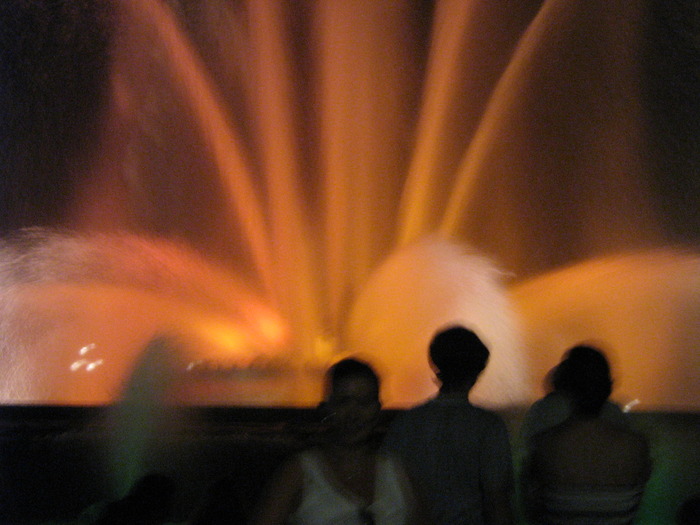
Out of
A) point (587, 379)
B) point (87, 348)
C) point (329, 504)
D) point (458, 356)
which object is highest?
point (87, 348)

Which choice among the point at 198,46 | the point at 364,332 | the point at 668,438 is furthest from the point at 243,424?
the point at 198,46

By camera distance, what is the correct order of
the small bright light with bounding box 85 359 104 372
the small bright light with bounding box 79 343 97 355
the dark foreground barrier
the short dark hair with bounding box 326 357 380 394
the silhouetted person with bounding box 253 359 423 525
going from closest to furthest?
the silhouetted person with bounding box 253 359 423 525 < the short dark hair with bounding box 326 357 380 394 < the dark foreground barrier < the small bright light with bounding box 85 359 104 372 < the small bright light with bounding box 79 343 97 355

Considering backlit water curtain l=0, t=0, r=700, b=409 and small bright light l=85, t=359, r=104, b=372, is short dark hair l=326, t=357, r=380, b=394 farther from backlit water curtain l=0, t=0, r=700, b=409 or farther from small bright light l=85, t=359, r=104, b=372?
small bright light l=85, t=359, r=104, b=372

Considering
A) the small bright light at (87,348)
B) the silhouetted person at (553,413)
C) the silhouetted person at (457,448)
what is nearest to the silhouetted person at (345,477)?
the silhouetted person at (457,448)

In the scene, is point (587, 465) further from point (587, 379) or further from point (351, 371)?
point (351, 371)

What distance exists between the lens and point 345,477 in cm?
239

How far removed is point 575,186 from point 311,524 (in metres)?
15.2

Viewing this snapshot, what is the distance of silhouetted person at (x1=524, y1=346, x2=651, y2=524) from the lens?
2799 mm

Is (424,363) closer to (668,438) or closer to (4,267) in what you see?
(668,438)

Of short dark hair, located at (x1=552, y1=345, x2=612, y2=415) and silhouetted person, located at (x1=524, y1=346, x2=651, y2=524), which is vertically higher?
short dark hair, located at (x1=552, y1=345, x2=612, y2=415)

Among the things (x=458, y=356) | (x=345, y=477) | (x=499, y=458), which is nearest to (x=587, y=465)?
(x=499, y=458)

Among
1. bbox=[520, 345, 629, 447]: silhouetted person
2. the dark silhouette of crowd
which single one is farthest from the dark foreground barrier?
the dark silhouette of crowd

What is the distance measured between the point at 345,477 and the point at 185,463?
3.22m

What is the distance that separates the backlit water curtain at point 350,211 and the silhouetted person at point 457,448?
6.11m
